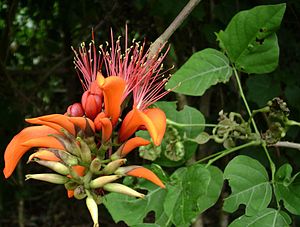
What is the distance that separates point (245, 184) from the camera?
1.36m

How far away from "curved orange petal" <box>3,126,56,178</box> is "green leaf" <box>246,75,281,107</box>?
1.10 m

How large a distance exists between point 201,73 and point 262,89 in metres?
0.65

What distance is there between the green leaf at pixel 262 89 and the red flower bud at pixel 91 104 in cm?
105

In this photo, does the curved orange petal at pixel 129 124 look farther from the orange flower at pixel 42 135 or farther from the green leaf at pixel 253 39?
the green leaf at pixel 253 39

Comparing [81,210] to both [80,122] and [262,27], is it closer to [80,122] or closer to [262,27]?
[262,27]

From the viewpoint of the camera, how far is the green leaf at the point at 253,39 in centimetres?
137

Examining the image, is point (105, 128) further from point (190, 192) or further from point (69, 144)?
point (190, 192)

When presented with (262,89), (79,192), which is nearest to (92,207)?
(79,192)

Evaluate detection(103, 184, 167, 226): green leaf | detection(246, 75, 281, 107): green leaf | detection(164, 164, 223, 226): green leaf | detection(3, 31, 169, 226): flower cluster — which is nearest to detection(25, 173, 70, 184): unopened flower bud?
detection(3, 31, 169, 226): flower cluster

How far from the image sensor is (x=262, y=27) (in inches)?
54.8

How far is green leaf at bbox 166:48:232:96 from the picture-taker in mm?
1435


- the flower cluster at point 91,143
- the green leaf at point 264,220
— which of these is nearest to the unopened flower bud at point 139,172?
the flower cluster at point 91,143

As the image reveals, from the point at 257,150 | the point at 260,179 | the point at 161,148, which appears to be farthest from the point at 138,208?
the point at 257,150

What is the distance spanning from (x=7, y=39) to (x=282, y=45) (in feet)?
3.84
